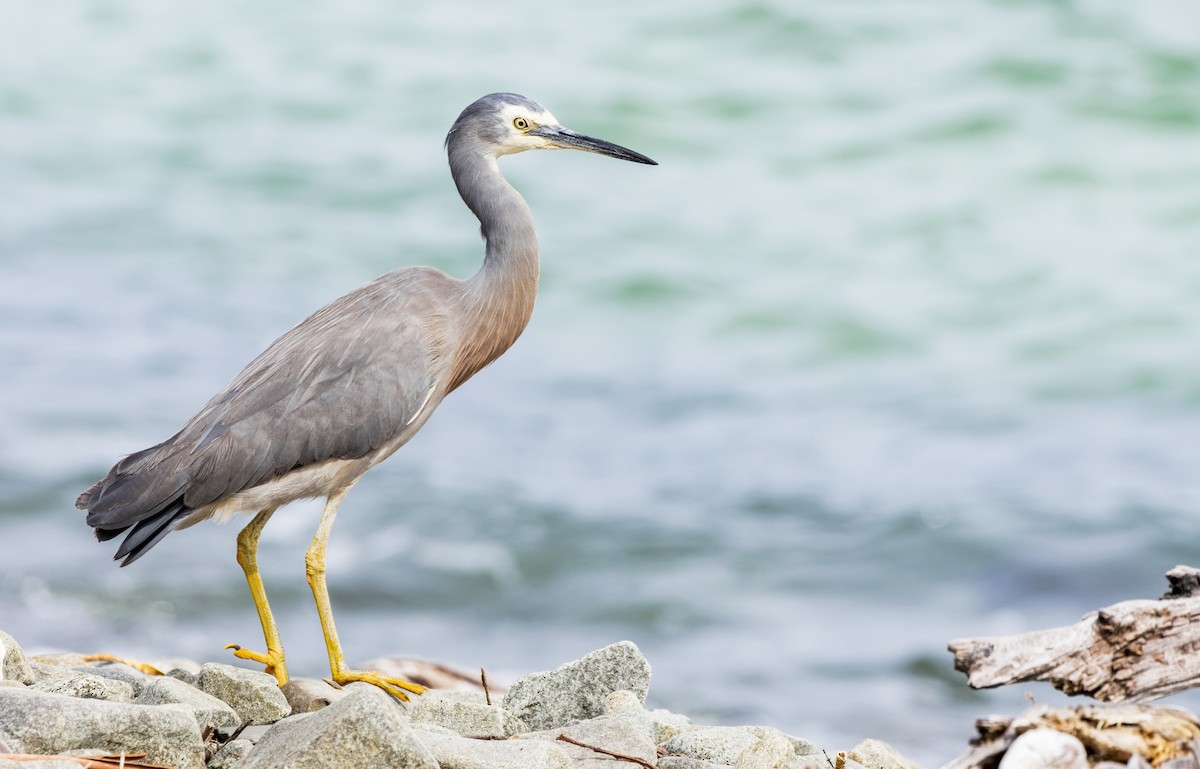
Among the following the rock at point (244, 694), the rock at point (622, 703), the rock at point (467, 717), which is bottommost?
the rock at point (244, 694)

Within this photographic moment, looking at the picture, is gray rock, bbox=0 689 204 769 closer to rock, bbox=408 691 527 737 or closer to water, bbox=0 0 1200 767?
rock, bbox=408 691 527 737

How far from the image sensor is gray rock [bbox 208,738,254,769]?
13.2 feet

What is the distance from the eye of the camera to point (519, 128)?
5719 mm

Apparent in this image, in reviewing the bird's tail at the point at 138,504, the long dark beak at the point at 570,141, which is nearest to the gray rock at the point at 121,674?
the bird's tail at the point at 138,504

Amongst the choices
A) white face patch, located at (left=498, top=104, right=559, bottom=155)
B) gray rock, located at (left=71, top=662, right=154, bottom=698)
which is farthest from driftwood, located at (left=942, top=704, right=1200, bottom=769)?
white face patch, located at (left=498, top=104, right=559, bottom=155)

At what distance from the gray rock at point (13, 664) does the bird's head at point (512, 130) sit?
239 cm

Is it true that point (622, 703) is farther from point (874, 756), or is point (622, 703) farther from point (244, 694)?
point (244, 694)

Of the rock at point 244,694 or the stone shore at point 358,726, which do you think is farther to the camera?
the rock at point 244,694

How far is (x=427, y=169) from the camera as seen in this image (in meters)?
16.3

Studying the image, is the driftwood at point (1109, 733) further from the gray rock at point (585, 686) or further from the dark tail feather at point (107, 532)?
the dark tail feather at point (107, 532)

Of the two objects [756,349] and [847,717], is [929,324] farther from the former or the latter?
[847,717]

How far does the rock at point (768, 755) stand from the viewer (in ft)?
13.5

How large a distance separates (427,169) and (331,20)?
4.06 meters

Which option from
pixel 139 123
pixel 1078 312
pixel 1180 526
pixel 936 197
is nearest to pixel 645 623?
pixel 1180 526
